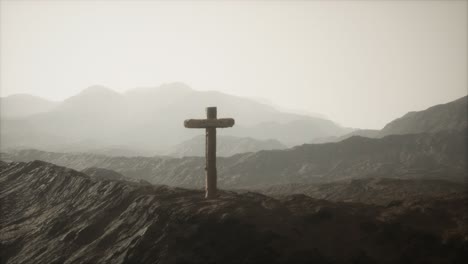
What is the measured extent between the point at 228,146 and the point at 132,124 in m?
82.5

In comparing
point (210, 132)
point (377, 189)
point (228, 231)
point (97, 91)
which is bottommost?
point (377, 189)

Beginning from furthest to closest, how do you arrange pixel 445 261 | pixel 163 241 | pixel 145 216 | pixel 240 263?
pixel 145 216, pixel 163 241, pixel 240 263, pixel 445 261

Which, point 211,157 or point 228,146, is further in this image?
point 228,146

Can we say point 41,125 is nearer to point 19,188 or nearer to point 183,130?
point 183,130

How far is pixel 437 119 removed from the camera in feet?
234

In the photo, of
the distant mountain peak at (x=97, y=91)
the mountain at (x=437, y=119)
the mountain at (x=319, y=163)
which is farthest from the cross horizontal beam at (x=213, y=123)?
the distant mountain peak at (x=97, y=91)

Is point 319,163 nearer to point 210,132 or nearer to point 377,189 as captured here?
point 377,189

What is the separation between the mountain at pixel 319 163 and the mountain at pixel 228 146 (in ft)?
113

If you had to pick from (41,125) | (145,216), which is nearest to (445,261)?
(145,216)

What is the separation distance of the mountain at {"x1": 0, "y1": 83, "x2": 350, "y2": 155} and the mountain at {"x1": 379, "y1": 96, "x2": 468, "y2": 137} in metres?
55.5

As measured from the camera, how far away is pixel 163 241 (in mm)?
10938

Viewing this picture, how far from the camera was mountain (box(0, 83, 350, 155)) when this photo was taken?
449 ft

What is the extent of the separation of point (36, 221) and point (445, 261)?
48.3ft

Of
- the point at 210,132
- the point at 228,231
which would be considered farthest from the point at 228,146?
the point at 228,231
